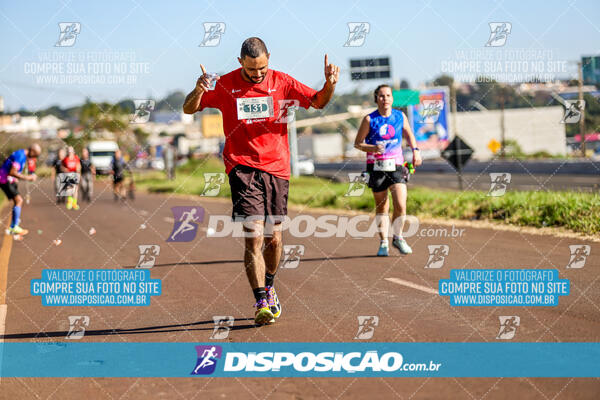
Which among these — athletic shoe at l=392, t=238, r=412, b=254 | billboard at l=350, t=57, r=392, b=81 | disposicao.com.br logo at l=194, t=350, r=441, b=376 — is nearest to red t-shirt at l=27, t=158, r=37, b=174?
athletic shoe at l=392, t=238, r=412, b=254

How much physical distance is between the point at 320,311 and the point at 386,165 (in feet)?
12.0

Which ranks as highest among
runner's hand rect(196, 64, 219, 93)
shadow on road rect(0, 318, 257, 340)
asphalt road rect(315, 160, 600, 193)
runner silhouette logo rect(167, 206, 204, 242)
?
runner's hand rect(196, 64, 219, 93)

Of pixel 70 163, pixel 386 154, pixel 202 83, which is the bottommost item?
pixel 70 163

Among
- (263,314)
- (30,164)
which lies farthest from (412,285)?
(30,164)

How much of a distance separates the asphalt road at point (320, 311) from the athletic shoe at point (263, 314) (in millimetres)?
78

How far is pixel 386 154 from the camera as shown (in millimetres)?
9930

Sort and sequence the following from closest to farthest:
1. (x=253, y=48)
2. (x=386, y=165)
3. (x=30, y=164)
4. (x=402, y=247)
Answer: (x=253, y=48) → (x=386, y=165) → (x=402, y=247) → (x=30, y=164)

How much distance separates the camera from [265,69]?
6.18m

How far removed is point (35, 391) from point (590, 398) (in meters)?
3.12

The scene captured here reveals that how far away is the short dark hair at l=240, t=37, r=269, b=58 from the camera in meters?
6.04

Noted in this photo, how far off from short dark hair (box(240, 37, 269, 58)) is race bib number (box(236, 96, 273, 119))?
35cm

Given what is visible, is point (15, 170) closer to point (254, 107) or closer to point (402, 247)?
point (402, 247)

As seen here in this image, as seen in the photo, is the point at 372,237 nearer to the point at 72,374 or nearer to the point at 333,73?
the point at 333,73

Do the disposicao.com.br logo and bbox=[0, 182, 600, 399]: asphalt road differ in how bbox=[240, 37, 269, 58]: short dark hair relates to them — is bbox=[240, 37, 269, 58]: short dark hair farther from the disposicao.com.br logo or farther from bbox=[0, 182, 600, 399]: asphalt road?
the disposicao.com.br logo
